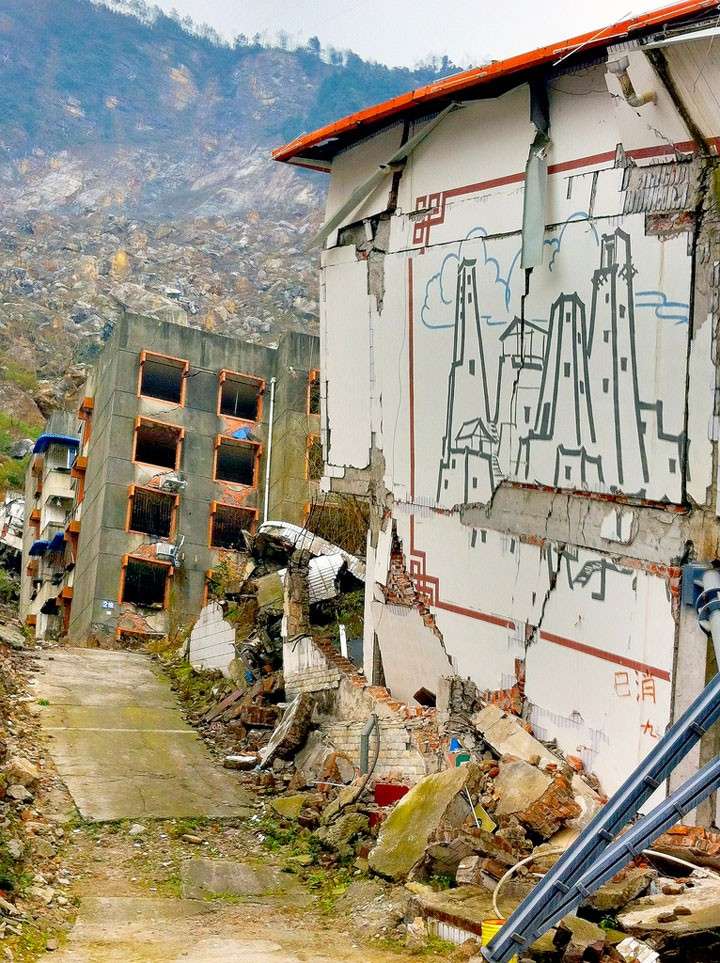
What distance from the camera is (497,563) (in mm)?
9938

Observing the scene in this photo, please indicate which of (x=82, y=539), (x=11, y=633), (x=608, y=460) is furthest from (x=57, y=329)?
(x=608, y=460)

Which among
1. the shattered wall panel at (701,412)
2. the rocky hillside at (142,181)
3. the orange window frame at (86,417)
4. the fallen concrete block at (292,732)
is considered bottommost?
the fallen concrete block at (292,732)

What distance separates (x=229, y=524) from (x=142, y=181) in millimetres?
70081

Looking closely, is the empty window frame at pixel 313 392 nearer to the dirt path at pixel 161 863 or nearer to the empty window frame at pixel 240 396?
the empty window frame at pixel 240 396

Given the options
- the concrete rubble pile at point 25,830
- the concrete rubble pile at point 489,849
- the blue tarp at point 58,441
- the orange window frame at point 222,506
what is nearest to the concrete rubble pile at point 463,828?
the concrete rubble pile at point 489,849

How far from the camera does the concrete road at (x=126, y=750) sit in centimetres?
996

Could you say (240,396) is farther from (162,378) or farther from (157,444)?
(157,444)

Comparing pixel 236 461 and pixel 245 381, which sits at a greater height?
pixel 245 381

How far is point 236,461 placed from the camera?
107ft

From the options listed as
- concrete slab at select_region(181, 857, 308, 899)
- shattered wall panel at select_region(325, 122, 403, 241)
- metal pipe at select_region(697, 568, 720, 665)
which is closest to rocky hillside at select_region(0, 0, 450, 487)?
shattered wall panel at select_region(325, 122, 403, 241)

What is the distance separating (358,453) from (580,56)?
201 inches

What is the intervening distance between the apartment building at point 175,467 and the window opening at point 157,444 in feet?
0.13

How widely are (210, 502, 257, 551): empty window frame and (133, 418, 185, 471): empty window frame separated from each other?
80.8 inches

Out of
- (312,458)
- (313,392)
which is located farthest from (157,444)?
(313,392)
